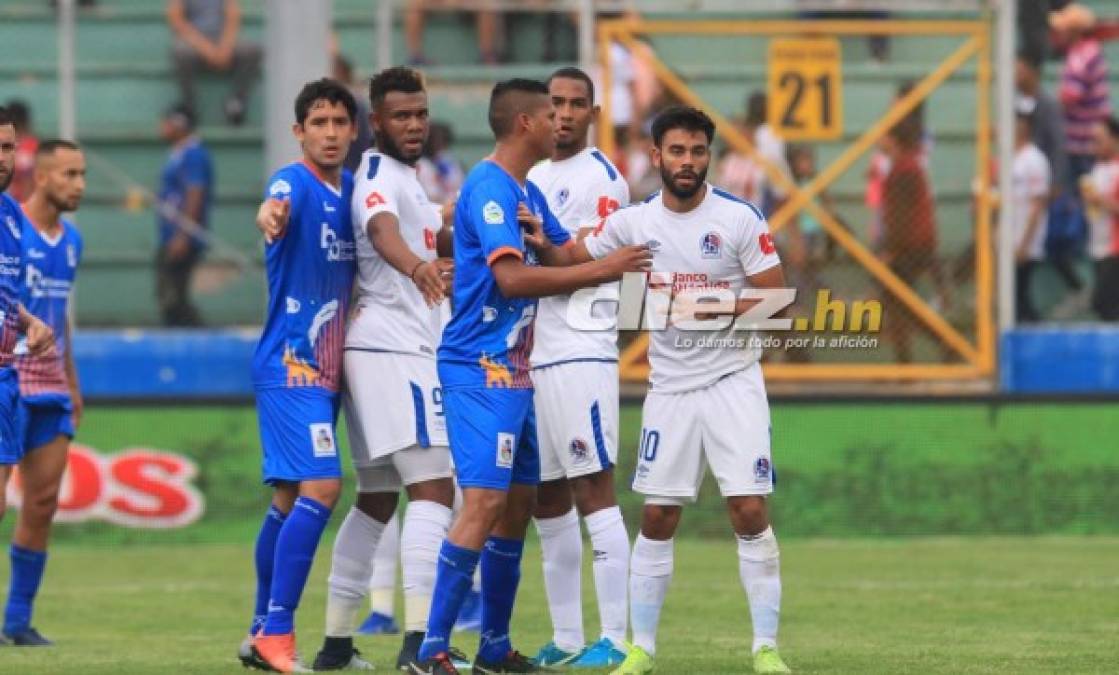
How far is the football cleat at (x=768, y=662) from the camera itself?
9992mm

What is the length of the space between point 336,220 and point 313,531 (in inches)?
56.0

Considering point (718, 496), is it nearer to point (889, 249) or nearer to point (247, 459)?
point (889, 249)

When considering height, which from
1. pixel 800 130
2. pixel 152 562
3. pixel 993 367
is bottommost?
pixel 152 562

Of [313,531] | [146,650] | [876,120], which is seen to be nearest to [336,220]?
[313,531]

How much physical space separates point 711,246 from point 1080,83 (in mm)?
9608

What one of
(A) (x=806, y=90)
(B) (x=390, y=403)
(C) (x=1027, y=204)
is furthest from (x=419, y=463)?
(C) (x=1027, y=204)

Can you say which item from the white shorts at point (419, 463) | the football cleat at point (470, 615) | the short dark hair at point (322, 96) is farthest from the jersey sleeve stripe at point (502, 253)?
the football cleat at point (470, 615)

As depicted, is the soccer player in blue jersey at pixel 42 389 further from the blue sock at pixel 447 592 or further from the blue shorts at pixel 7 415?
the blue sock at pixel 447 592

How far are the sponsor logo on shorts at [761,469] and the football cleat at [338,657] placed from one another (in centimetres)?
197

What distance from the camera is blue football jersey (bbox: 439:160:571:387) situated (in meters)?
9.77

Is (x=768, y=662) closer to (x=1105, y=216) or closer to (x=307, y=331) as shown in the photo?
(x=307, y=331)

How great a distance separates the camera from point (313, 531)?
34.2ft

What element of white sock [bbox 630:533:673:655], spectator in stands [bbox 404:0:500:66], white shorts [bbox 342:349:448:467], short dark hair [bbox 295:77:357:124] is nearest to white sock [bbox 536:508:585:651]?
white sock [bbox 630:533:673:655]

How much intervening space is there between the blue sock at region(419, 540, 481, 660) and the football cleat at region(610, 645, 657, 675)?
0.76 m
